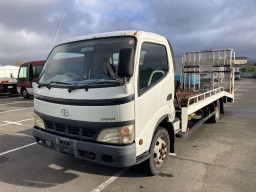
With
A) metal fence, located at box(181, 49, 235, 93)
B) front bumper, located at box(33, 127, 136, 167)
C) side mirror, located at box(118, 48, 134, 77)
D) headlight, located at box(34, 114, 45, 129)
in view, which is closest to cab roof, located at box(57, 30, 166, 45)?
side mirror, located at box(118, 48, 134, 77)

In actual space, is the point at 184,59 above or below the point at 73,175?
above

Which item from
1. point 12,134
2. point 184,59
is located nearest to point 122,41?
point 12,134

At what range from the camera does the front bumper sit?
9.21 feet

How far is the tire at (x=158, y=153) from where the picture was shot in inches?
133

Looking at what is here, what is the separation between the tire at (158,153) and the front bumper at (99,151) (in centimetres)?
56

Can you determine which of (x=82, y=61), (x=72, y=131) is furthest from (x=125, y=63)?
(x=72, y=131)

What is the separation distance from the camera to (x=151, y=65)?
3.39 meters

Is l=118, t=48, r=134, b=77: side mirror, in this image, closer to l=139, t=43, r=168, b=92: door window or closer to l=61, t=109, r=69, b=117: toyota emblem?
l=139, t=43, r=168, b=92: door window

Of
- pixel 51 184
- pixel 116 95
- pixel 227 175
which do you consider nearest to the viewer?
pixel 116 95

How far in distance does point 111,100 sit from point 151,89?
0.72 metres

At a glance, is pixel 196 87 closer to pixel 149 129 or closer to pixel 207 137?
pixel 207 137

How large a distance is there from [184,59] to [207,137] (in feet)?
11.4

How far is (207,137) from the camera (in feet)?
19.0

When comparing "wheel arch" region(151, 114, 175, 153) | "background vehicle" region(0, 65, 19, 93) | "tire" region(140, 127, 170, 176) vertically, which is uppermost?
"background vehicle" region(0, 65, 19, 93)
